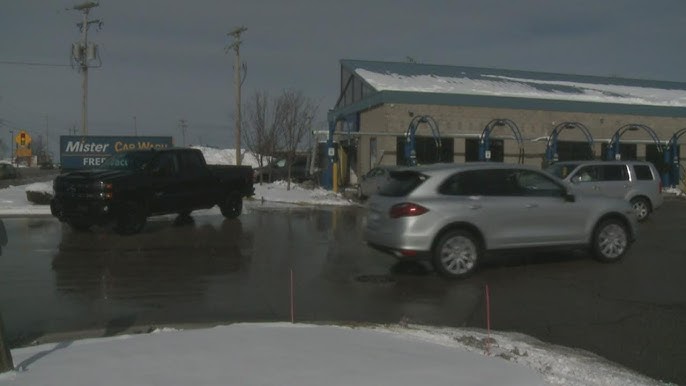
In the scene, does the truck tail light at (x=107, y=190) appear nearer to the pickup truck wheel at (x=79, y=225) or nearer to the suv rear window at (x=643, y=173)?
the pickup truck wheel at (x=79, y=225)

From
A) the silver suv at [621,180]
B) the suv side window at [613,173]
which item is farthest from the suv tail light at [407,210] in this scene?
the suv side window at [613,173]

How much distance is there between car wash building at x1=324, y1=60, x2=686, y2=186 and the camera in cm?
3048

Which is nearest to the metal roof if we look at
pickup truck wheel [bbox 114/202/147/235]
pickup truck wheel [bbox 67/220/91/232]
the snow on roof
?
the snow on roof

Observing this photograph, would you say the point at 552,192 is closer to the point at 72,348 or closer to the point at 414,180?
the point at 414,180

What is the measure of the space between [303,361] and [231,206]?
13.6 m

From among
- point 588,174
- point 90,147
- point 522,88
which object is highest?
point 522,88

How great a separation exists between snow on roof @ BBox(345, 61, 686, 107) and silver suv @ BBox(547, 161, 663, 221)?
1368cm

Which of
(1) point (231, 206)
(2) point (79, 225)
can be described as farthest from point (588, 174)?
(2) point (79, 225)

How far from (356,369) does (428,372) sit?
525 millimetres

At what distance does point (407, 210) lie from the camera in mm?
9508

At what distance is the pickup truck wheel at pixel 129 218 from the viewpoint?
47.8 feet

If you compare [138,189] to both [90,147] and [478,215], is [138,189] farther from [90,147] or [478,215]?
[90,147]

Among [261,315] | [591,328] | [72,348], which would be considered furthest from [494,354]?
[72,348]

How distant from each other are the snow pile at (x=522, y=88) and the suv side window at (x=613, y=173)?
13.8 metres
